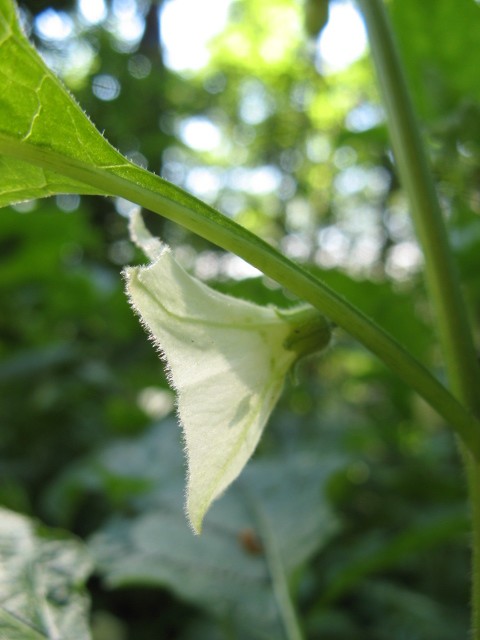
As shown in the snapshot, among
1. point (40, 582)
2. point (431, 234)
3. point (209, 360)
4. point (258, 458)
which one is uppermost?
point (258, 458)

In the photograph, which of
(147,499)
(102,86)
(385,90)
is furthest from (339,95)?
(385,90)

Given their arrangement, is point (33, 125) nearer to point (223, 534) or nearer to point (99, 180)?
point (99, 180)

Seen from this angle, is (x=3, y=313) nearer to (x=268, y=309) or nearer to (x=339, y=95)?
(x=268, y=309)

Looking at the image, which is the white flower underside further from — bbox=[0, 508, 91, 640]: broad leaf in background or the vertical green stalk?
bbox=[0, 508, 91, 640]: broad leaf in background

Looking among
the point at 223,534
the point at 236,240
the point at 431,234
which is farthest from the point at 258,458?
the point at 236,240

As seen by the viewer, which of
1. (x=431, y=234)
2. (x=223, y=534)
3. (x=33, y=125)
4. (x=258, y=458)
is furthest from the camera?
(x=258, y=458)

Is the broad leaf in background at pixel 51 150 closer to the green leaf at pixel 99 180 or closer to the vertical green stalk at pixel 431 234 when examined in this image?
the green leaf at pixel 99 180
